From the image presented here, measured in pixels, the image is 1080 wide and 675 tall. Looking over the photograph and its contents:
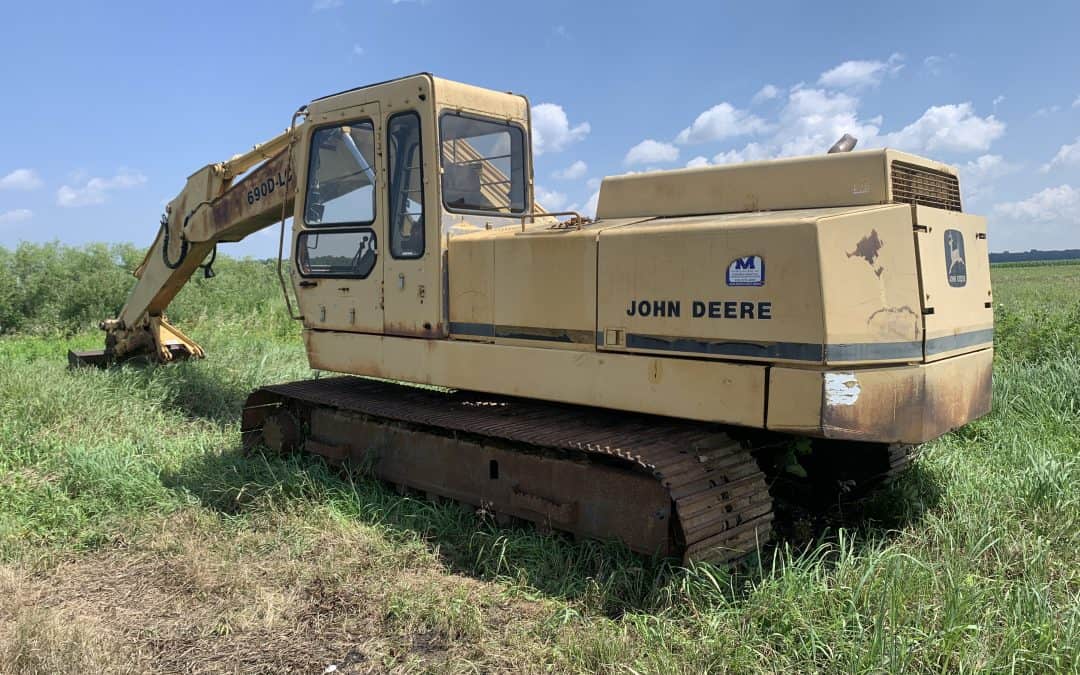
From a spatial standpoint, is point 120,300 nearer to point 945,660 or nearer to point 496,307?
point 496,307

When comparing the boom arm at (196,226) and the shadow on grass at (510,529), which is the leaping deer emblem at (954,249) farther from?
the boom arm at (196,226)

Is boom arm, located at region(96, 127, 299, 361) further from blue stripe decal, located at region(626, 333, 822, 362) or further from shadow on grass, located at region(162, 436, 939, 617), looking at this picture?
blue stripe decal, located at region(626, 333, 822, 362)

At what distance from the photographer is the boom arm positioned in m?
6.73

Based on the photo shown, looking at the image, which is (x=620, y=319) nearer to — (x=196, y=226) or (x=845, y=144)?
(x=845, y=144)

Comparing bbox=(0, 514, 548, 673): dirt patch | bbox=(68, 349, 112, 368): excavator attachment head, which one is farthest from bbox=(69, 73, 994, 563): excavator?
bbox=(68, 349, 112, 368): excavator attachment head

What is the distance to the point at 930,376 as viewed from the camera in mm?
3797

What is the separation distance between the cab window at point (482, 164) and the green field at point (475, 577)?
204cm

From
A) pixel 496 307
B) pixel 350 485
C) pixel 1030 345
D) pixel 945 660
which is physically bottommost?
pixel 945 660

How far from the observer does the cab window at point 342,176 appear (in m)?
5.33

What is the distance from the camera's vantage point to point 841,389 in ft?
11.6

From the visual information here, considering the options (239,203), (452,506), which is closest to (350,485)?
(452,506)

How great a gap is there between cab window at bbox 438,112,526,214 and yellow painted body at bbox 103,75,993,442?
0.06 ft

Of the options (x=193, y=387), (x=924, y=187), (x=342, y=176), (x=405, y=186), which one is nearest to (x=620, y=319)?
(x=924, y=187)

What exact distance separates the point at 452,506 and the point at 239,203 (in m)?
3.76
